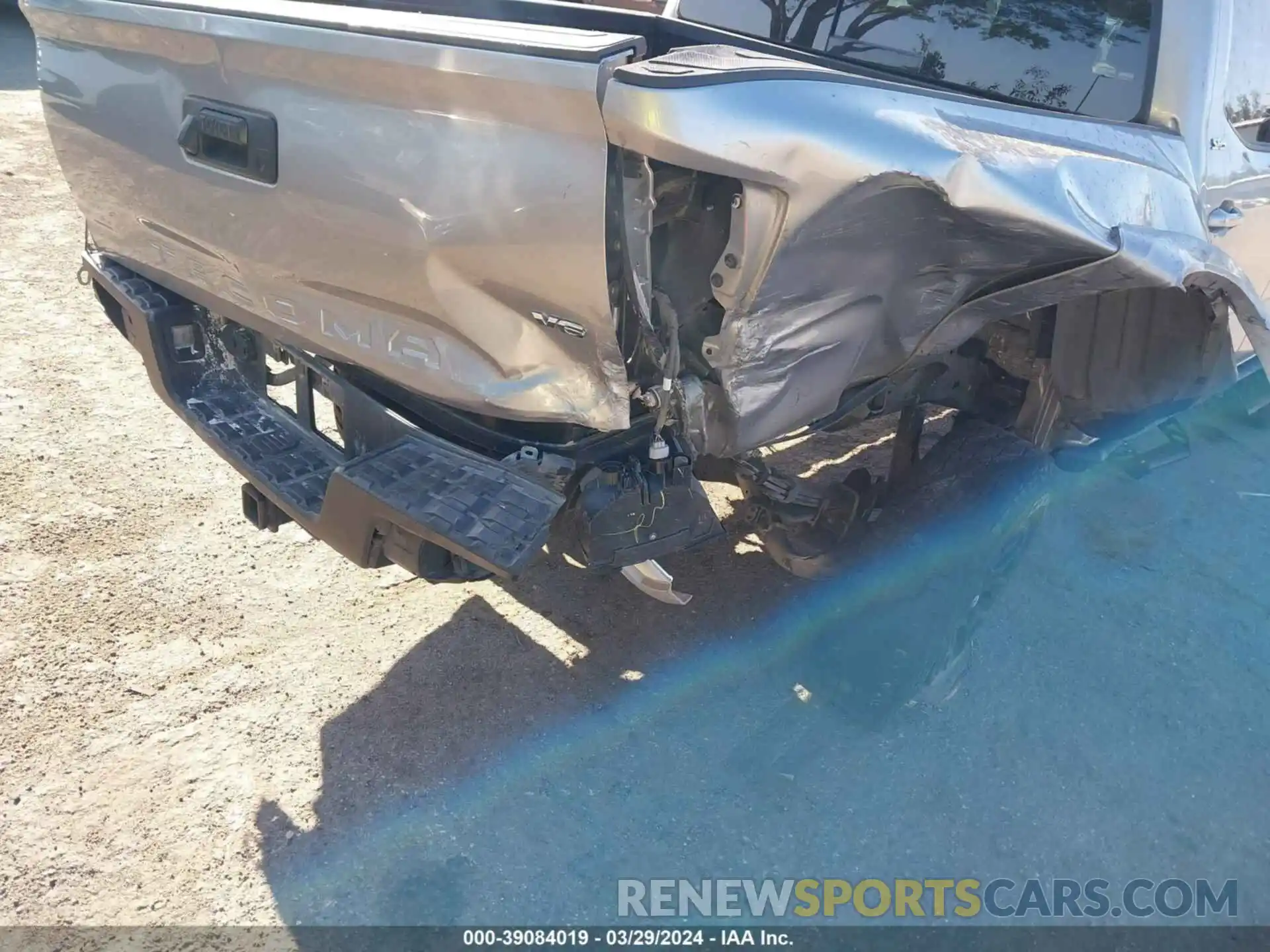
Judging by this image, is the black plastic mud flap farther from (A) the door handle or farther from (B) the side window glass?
(B) the side window glass

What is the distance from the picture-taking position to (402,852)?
7.79ft

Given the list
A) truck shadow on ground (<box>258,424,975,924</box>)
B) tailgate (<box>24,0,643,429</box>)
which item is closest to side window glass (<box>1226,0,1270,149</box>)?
truck shadow on ground (<box>258,424,975,924</box>)

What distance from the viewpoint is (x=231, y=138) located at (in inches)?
85.5

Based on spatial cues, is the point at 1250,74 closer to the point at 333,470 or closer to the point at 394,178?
the point at 394,178

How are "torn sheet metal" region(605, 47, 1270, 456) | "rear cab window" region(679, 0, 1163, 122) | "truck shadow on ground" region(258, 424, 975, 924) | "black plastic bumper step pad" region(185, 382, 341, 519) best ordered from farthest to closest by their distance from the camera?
1. "rear cab window" region(679, 0, 1163, 122)
2. "black plastic bumper step pad" region(185, 382, 341, 519)
3. "truck shadow on ground" region(258, 424, 975, 924)
4. "torn sheet metal" region(605, 47, 1270, 456)

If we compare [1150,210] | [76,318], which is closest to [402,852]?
[1150,210]

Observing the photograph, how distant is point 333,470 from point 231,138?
77 cm

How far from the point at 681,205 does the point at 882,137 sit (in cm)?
39

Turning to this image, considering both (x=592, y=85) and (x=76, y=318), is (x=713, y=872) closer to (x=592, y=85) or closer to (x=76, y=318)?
(x=592, y=85)

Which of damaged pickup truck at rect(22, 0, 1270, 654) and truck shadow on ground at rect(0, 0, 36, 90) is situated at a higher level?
damaged pickup truck at rect(22, 0, 1270, 654)

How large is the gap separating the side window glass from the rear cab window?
379mm

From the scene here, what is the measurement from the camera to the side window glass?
2.88 m

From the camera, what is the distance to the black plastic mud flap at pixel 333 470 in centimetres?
200

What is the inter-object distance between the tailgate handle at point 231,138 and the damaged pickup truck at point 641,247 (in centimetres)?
1
